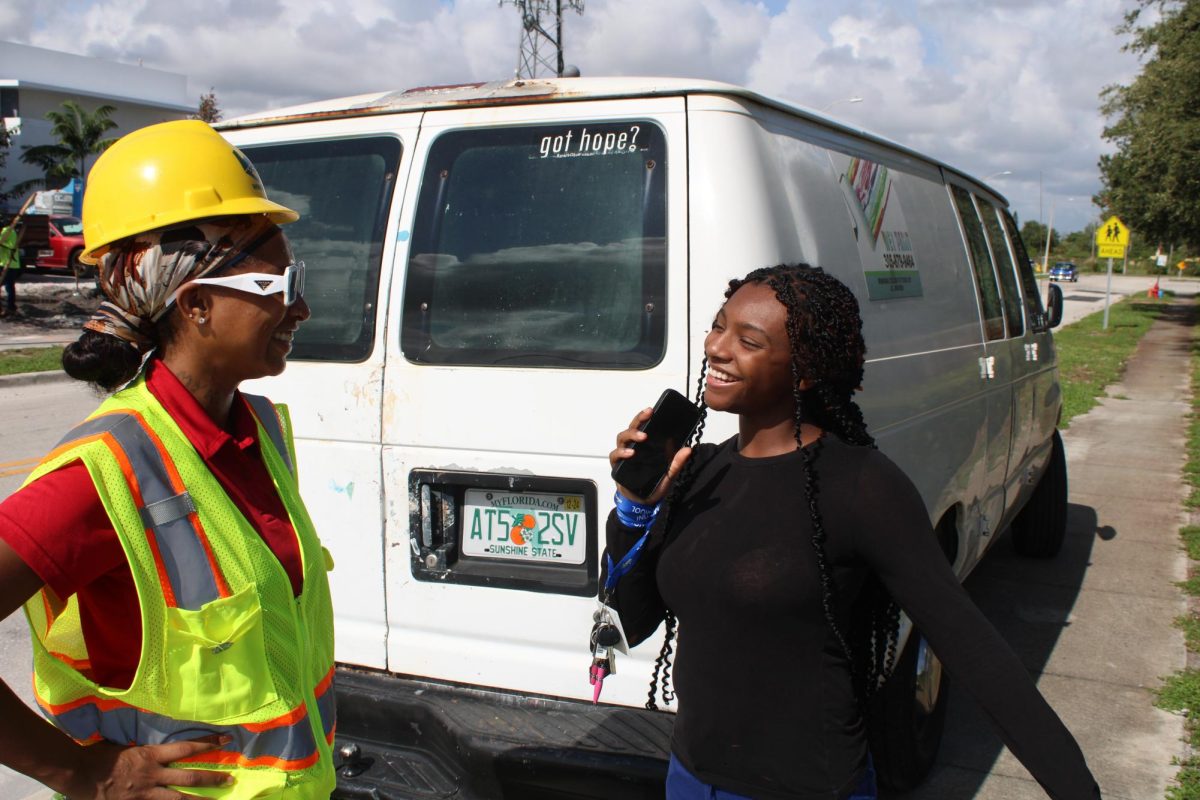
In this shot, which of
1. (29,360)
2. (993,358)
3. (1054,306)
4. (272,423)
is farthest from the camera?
(29,360)

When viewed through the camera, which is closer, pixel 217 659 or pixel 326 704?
pixel 217 659

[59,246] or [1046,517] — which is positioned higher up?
[59,246]

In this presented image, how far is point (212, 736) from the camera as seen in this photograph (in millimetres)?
1528

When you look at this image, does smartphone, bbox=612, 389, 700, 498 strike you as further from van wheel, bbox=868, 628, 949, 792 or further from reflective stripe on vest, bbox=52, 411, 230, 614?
van wheel, bbox=868, 628, 949, 792

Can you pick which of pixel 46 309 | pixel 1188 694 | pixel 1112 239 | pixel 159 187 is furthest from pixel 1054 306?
pixel 1112 239

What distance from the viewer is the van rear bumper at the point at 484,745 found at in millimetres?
2520

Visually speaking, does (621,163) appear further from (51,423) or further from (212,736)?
(51,423)

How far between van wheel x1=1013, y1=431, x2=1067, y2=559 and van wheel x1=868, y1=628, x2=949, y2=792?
316cm

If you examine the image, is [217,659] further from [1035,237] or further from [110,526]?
[1035,237]

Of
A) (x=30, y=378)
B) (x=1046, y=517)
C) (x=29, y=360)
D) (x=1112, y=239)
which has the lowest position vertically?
(x=1046, y=517)

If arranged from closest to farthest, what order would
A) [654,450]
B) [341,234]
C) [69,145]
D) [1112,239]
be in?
[654,450], [341,234], [1112,239], [69,145]

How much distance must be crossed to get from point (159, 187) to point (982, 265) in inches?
154

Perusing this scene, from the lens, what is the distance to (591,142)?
9.13 feet

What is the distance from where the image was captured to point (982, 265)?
4.67 metres
